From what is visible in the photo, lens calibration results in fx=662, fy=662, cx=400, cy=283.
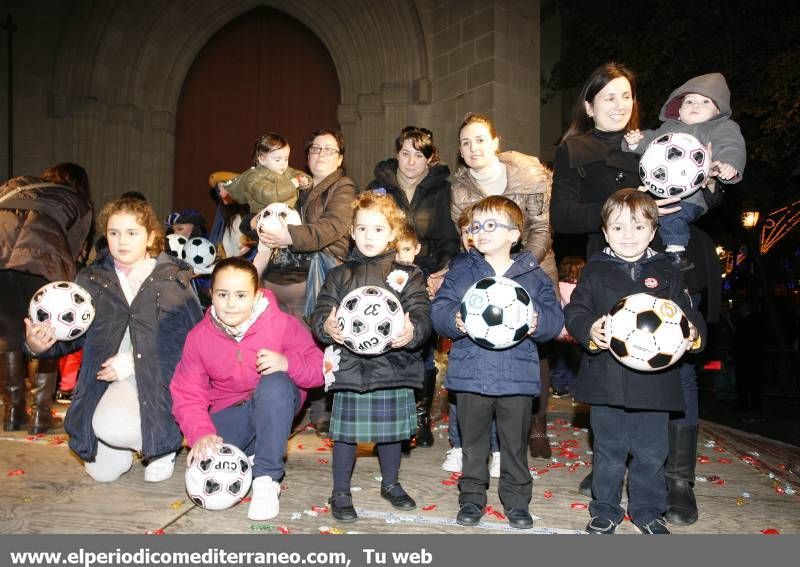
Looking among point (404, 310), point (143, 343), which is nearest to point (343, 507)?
point (404, 310)

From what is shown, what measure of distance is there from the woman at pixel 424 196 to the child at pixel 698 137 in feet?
5.01

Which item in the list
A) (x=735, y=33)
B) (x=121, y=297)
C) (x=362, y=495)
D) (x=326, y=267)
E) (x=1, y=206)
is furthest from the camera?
(x=735, y=33)

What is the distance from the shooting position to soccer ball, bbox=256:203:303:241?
15.2 ft

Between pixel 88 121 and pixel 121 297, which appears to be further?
pixel 88 121

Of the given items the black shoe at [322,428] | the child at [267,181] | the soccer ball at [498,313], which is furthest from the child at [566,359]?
the soccer ball at [498,313]

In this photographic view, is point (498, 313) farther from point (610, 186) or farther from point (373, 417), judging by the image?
point (610, 186)

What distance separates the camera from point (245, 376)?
3.93m

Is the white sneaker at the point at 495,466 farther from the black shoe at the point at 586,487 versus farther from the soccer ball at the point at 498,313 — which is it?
the soccer ball at the point at 498,313

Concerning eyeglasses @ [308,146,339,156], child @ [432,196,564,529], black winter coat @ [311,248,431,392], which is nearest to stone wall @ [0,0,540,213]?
eyeglasses @ [308,146,339,156]

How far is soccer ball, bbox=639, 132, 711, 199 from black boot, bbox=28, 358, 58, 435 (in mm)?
4769

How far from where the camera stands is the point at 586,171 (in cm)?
403

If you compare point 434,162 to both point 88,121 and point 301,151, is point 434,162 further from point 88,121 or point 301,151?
point 88,121

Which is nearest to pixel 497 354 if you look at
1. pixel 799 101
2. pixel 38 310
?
pixel 38 310

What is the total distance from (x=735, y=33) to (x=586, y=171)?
9883mm
